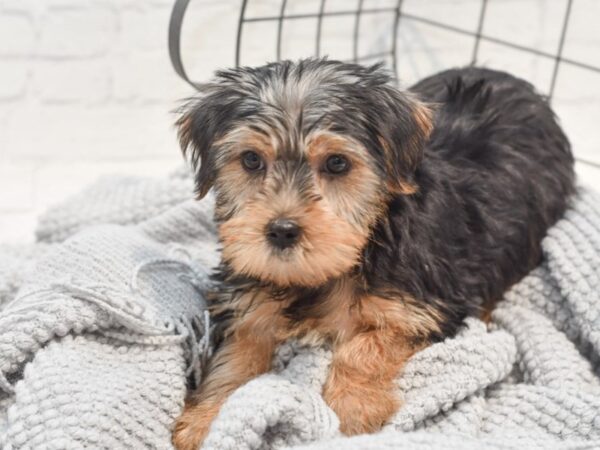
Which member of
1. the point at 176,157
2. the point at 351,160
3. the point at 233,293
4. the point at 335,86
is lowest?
A: the point at 176,157

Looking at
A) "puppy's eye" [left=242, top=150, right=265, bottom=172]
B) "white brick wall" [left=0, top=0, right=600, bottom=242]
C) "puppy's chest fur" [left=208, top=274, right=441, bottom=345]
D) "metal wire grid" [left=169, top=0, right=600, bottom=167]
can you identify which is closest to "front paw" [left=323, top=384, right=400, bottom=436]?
"puppy's chest fur" [left=208, top=274, right=441, bottom=345]

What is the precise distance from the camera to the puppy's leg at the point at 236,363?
253 centimetres

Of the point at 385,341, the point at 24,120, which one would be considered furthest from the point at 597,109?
the point at 24,120

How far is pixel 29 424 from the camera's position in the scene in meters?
2.18

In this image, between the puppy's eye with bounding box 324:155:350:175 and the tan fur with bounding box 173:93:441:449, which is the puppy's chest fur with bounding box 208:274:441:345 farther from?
the puppy's eye with bounding box 324:155:350:175

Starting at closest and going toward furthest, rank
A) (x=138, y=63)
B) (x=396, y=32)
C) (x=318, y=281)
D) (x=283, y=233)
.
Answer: (x=283, y=233) → (x=318, y=281) → (x=138, y=63) → (x=396, y=32)

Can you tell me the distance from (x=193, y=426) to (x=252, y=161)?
2.27 feet

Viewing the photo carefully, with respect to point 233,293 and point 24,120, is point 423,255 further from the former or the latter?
point 24,120

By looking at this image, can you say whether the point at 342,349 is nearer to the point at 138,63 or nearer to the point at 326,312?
the point at 326,312

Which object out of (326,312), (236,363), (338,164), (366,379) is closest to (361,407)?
(366,379)

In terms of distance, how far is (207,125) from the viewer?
2533 millimetres

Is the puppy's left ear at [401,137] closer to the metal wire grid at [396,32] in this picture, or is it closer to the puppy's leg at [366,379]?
the puppy's leg at [366,379]

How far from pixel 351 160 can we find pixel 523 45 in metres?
2.17

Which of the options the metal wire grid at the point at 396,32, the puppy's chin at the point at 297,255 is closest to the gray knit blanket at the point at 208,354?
the puppy's chin at the point at 297,255
